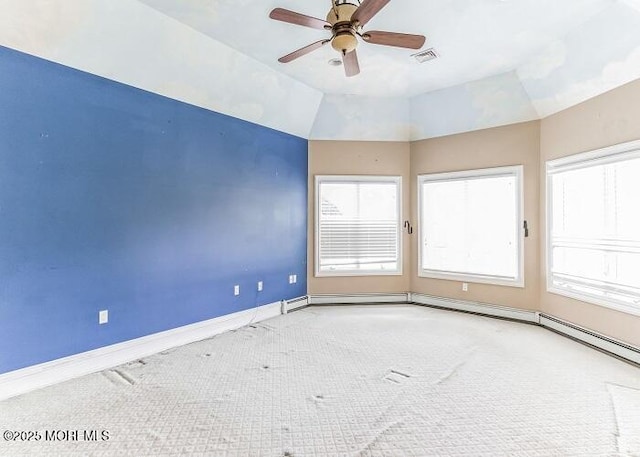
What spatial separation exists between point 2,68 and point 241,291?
3121 mm

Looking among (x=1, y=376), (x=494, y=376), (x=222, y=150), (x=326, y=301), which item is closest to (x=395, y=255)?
(x=326, y=301)

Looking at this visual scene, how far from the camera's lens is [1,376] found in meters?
2.54

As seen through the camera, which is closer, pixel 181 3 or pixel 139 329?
pixel 181 3

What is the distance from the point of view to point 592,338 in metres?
A: 3.66

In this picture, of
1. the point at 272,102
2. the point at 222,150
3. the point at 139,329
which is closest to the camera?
the point at 139,329

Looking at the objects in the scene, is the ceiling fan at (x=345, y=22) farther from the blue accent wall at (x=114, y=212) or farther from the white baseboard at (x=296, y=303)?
the white baseboard at (x=296, y=303)

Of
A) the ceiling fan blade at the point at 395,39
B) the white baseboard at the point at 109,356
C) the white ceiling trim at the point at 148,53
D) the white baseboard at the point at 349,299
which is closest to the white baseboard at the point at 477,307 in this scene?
the white baseboard at the point at 349,299

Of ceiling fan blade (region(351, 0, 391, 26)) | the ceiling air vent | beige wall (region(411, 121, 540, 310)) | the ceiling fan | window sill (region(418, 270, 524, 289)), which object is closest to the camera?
ceiling fan blade (region(351, 0, 391, 26))

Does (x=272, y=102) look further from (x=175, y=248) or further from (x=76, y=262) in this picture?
(x=76, y=262)

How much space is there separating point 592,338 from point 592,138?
2202 mm

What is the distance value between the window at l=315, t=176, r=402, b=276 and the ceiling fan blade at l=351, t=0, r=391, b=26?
10.1ft

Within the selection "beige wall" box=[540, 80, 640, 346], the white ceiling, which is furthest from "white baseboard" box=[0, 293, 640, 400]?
the white ceiling

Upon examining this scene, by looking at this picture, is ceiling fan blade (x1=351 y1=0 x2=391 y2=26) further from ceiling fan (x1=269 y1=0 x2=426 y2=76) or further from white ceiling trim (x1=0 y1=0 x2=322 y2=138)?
white ceiling trim (x1=0 y1=0 x2=322 y2=138)

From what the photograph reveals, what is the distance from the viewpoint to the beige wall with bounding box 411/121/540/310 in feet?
14.8
